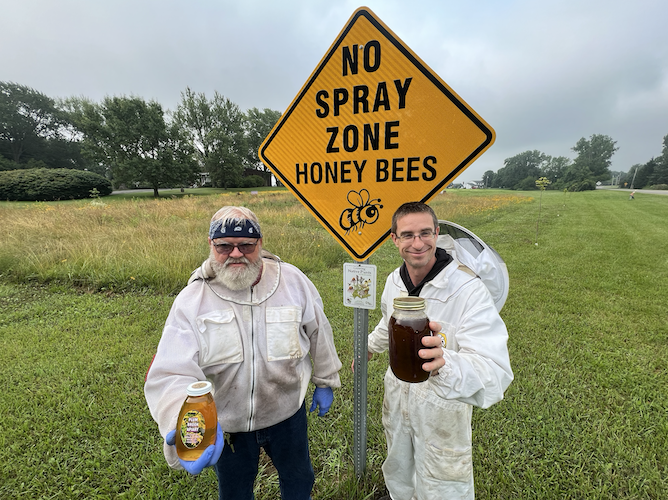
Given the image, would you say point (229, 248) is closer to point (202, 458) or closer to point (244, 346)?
point (244, 346)

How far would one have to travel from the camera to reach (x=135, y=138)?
34469 mm

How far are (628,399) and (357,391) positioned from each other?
9.61ft

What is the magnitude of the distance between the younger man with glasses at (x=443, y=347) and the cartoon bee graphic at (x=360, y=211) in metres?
0.15

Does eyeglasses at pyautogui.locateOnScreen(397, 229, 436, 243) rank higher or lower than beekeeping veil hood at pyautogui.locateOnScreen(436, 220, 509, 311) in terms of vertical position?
higher

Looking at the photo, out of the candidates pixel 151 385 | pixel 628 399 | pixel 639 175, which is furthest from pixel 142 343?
pixel 639 175

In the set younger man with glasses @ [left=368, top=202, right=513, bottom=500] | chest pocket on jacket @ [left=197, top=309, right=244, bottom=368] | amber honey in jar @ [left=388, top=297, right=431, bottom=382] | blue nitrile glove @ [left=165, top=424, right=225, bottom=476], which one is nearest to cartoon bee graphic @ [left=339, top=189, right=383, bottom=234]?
younger man with glasses @ [left=368, top=202, right=513, bottom=500]

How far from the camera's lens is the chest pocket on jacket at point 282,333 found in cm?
160

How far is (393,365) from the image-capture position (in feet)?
3.88

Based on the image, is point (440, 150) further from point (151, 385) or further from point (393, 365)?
point (151, 385)

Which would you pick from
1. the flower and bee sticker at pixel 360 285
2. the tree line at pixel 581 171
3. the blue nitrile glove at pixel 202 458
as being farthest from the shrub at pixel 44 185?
the tree line at pixel 581 171

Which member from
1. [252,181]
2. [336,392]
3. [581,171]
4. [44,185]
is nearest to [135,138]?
[44,185]

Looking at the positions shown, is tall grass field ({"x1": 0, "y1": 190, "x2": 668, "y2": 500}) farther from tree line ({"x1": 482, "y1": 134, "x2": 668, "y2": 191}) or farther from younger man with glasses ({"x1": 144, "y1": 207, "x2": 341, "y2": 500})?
tree line ({"x1": 482, "y1": 134, "x2": 668, "y2": 191})

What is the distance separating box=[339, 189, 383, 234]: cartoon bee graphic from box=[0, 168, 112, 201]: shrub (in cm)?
3285

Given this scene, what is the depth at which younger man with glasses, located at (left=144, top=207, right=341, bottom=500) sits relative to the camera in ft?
4.65
